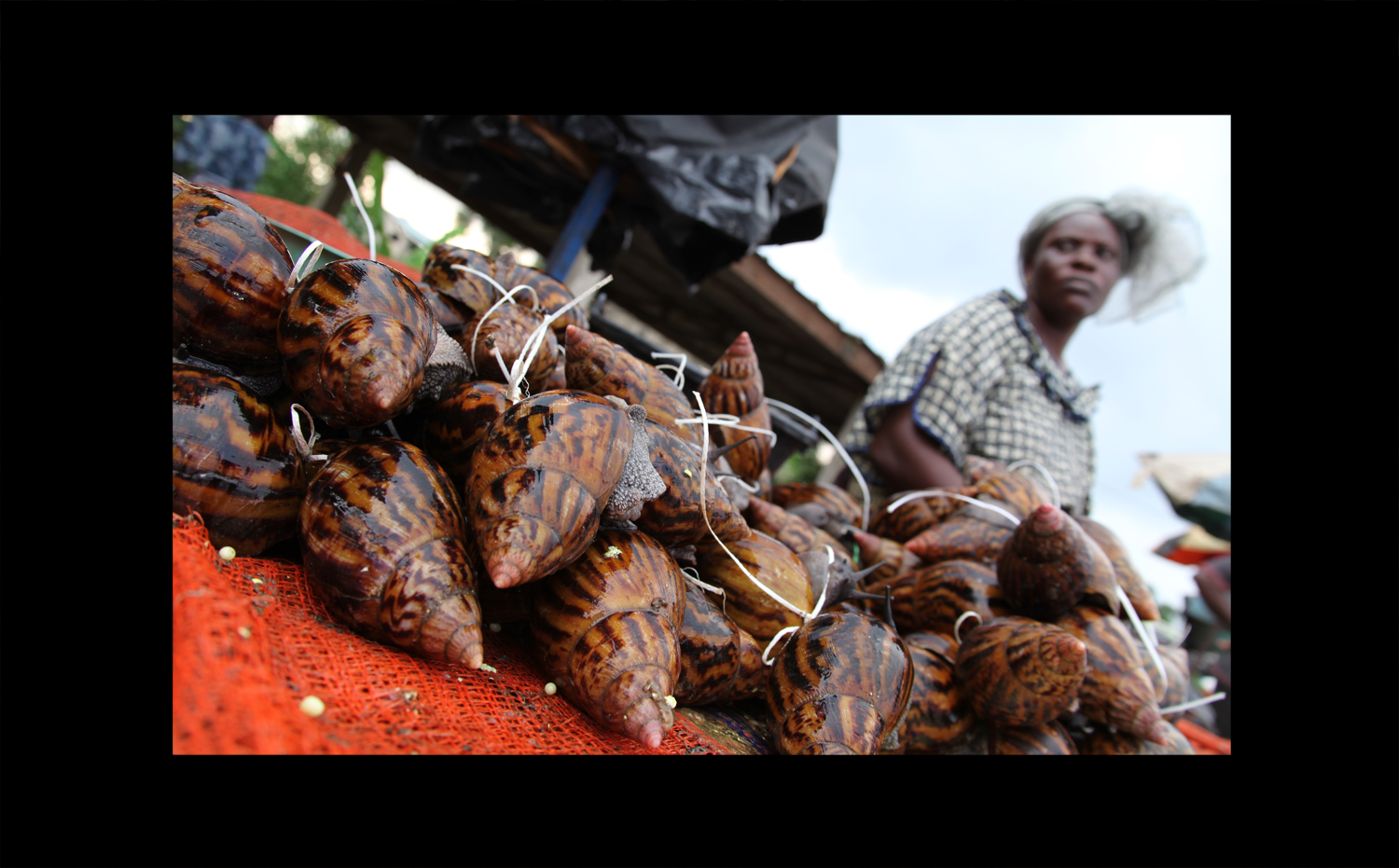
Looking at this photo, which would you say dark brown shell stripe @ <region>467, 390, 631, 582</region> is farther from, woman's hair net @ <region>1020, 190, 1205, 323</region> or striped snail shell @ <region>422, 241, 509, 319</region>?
woman's hair net @ <region>1020, 190, 1205, 323</region>

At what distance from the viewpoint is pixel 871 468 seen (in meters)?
3.46

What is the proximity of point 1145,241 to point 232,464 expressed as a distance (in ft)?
15.9

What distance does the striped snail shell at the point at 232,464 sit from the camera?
0.85 meters

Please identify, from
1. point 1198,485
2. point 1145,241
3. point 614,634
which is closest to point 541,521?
point 614,634

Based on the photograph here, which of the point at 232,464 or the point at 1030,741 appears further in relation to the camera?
the point at 1030,741

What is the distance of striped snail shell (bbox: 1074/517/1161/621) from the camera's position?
1.76 m

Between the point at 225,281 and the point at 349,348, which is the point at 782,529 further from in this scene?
the point at 225,281

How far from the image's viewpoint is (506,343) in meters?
1.23

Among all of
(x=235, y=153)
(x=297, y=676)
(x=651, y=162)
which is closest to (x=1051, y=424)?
(x=651, y=162)

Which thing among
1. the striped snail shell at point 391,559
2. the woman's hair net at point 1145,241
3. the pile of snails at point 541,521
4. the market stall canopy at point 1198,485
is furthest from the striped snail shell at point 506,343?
the market stall canopy at point 1198,485

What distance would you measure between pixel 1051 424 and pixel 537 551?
3.32 metres

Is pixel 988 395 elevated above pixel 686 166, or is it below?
below
